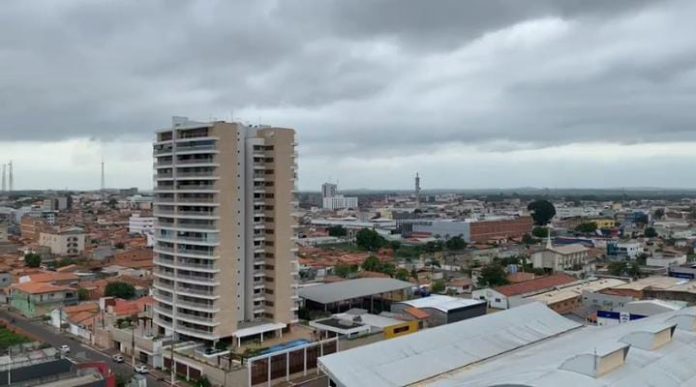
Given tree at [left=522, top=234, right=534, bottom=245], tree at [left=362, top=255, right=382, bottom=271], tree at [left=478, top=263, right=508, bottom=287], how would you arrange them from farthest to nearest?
tree at [left=522, top=234, right=534, bottom=245]
tree at [left=362, top=255, right=382, bottom=271]
tree at [left=478, top=263, right=508, bottom=287]

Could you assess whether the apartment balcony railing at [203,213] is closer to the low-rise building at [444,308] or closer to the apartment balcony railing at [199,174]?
the apartment balcony railing at [199,174]

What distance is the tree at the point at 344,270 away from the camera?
3498 centimetres

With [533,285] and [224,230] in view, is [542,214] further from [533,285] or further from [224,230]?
[224,230]

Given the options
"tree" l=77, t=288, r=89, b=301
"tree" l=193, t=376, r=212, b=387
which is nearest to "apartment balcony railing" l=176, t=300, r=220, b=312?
"tree" l=193, t=376, r=212, b=387

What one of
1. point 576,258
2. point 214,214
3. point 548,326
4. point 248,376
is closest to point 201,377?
point 248,376

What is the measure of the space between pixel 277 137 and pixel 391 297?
1075 cm

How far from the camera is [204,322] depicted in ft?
62.6

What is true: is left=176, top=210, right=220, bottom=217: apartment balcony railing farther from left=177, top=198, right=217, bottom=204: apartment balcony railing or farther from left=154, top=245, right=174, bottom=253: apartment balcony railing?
left=154, top=245, right=174, bottom=253: apartment balcony railing

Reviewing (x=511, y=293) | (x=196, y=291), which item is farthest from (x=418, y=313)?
(x=196, y=291)

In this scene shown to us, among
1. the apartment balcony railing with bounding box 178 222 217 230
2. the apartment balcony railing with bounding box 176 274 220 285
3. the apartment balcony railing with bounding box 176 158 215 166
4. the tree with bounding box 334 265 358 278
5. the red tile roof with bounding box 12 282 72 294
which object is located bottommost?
the tree with bounding box 334 265 358 278

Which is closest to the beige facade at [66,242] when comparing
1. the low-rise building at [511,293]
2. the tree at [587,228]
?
the low-rise building at [511,293]

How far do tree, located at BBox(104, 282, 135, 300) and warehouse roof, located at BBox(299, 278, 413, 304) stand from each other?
323 inches

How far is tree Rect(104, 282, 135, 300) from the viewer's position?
93.2ft

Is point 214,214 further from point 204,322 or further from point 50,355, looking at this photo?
point 50,355
